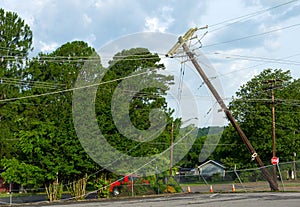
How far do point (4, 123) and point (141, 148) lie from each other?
20.0m

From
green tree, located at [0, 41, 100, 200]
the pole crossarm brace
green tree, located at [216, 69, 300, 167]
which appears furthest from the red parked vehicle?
green tree, located at [216, 69, 300, 167]

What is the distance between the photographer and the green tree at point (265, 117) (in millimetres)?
62250

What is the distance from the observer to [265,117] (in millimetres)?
63000

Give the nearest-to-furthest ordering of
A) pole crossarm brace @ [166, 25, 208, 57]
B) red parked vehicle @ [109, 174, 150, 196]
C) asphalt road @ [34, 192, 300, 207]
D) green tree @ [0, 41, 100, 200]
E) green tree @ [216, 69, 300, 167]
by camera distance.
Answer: asphalt road @ [34, 192, 300, 207], pole crossarm brace @ [166, 25, 208, 57], green tree @ [0, 41, 100, 200], red parked vehicle @ [109, 174, 150, 196], green tree @ [216, 69, 300, 167]

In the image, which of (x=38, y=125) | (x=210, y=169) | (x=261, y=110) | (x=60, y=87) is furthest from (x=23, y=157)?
(x=210, y=169)

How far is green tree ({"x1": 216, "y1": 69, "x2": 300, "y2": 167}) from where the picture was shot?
6225 centimetres

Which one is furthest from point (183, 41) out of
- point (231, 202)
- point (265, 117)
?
point (265, 117)

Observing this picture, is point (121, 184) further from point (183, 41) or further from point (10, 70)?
point (10, 70)

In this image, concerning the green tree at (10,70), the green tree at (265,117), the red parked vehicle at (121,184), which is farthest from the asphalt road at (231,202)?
the green tree at (265,117)

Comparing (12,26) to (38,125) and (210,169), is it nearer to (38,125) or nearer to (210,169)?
(38,125)

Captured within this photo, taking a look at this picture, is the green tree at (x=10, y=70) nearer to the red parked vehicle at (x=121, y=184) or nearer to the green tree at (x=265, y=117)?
the red parked vehicle at (x=121, y=184)

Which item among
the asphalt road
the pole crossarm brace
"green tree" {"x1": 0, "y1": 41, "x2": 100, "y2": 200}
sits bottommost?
the asphalt road

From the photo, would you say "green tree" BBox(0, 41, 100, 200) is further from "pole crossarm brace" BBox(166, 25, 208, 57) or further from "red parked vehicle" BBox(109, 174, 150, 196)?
"pole crossarm brace" BBox(166, 25, 208, 57)

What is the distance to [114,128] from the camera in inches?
1288
